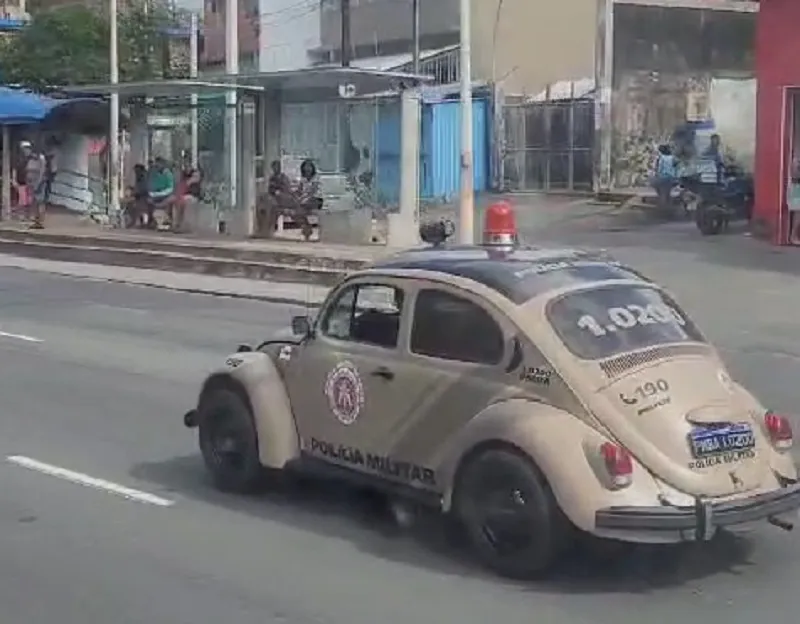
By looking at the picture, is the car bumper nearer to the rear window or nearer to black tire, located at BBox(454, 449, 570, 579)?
black tire, located at BBox(454, 449, 570, 579)

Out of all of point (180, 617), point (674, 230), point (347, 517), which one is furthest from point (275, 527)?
point (674, 230)

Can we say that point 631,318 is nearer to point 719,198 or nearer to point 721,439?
point 721,439

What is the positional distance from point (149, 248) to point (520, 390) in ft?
71.3

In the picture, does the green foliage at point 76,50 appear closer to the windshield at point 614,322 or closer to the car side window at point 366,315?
the car side window at point 366,315

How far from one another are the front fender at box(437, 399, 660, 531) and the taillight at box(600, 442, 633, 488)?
3 cm

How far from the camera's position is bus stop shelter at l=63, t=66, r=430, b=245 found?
26328mm

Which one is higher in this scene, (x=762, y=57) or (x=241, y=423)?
(x=762, y=57)

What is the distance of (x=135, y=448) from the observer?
1143cm

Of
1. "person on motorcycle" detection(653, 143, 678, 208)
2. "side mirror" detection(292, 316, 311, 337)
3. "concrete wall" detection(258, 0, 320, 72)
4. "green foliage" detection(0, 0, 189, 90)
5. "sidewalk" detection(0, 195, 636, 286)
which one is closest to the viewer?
"side mirror" detection(292, 316, 311, 337)

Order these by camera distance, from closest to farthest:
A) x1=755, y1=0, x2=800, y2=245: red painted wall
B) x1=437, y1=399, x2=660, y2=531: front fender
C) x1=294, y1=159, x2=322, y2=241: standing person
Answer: x1=437, y1=399, x2=660, y2=531: front fender, x1=755, y1=0, x2=800, y2=245: red painted wall, x1=294, y1=159, x2=322, y2=241: standing person

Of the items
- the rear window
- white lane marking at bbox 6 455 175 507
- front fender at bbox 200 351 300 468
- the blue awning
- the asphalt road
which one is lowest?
white lane marking at bbox 6 455 175 507

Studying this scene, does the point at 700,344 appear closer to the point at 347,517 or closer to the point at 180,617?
the point at 347,517

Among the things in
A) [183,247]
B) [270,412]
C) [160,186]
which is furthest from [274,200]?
[270,412]

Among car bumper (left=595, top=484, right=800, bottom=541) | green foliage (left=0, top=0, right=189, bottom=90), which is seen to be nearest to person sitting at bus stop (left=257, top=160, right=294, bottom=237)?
green foliage (left=0, top=0, right=189, bottom=90)
